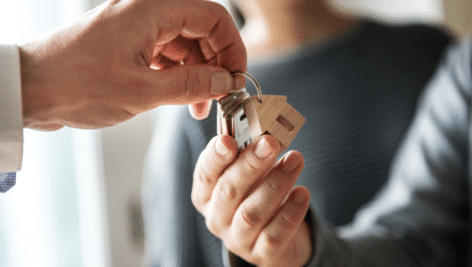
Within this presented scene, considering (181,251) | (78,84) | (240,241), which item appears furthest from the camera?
(181,251)

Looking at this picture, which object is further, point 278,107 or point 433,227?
point 433,227

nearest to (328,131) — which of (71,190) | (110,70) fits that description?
(110,70)

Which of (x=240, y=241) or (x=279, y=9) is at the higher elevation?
(x=279, y=9)

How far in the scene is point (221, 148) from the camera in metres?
0.44

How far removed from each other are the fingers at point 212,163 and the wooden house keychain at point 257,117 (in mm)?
27

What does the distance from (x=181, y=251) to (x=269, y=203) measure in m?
0.56

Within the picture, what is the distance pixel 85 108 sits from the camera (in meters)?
0.40

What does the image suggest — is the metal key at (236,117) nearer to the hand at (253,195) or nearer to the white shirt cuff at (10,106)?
the hand at (253,195)

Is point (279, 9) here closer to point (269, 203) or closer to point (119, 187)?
point (269, 203)

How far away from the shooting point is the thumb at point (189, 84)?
1.35ft

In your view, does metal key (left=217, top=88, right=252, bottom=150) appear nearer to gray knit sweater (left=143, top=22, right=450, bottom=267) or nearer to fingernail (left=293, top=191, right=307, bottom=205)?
fingernail (left=293, top=191, right=307, bottom=205)

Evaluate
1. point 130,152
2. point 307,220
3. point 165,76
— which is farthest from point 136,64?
point 130,152

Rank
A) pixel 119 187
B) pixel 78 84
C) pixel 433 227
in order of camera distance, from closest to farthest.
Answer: pixel 78 84
pixel 433 227
pixel 119 187

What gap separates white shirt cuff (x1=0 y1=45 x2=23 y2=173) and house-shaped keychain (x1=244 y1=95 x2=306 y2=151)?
0.25 metres
